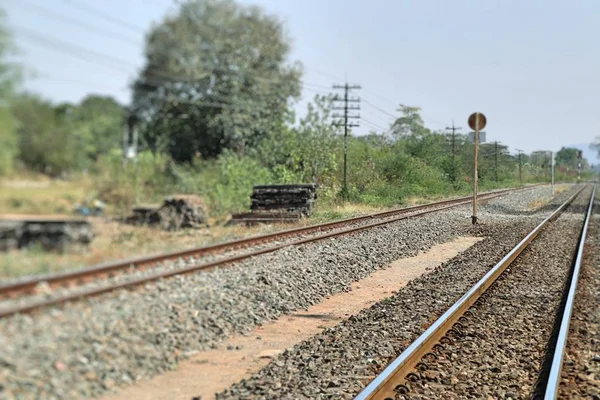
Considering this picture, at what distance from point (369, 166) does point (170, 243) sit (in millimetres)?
24588

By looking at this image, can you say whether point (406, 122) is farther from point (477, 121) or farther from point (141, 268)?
point (141, 268)

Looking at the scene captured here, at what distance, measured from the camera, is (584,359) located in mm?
6488

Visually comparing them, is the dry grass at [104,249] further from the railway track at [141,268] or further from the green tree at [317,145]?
the green tree at [317,145]

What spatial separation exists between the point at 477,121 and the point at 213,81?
37.5 ft

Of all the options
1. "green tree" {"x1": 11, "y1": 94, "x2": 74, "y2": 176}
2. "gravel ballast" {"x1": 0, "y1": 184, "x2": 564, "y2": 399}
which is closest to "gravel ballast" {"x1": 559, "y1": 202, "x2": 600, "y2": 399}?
"gravel ballast" {"x1": 0, "y1": 184, "x2": 564, "y2": 399}

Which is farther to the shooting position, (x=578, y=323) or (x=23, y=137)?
(x=578, y=323)

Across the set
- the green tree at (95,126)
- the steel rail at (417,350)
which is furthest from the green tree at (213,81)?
the steel rail at (417,350)

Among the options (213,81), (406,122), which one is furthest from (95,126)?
(406,122)

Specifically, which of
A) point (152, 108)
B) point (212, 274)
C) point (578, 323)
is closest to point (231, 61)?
point (152, 108)

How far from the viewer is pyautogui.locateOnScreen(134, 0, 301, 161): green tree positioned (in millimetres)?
→ 9844

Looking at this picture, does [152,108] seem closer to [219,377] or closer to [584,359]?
[219,377]

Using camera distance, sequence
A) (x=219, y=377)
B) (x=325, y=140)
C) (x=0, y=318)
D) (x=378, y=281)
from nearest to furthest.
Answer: (x=0, y=318) → (x=219, y=377) → (x=378, y=281) → (x=325, y=140)

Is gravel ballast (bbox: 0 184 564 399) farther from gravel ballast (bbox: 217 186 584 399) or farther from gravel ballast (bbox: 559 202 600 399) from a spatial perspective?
gravel ballast (bbox: 559 202 600 399)

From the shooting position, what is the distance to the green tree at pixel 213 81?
9.84 m
